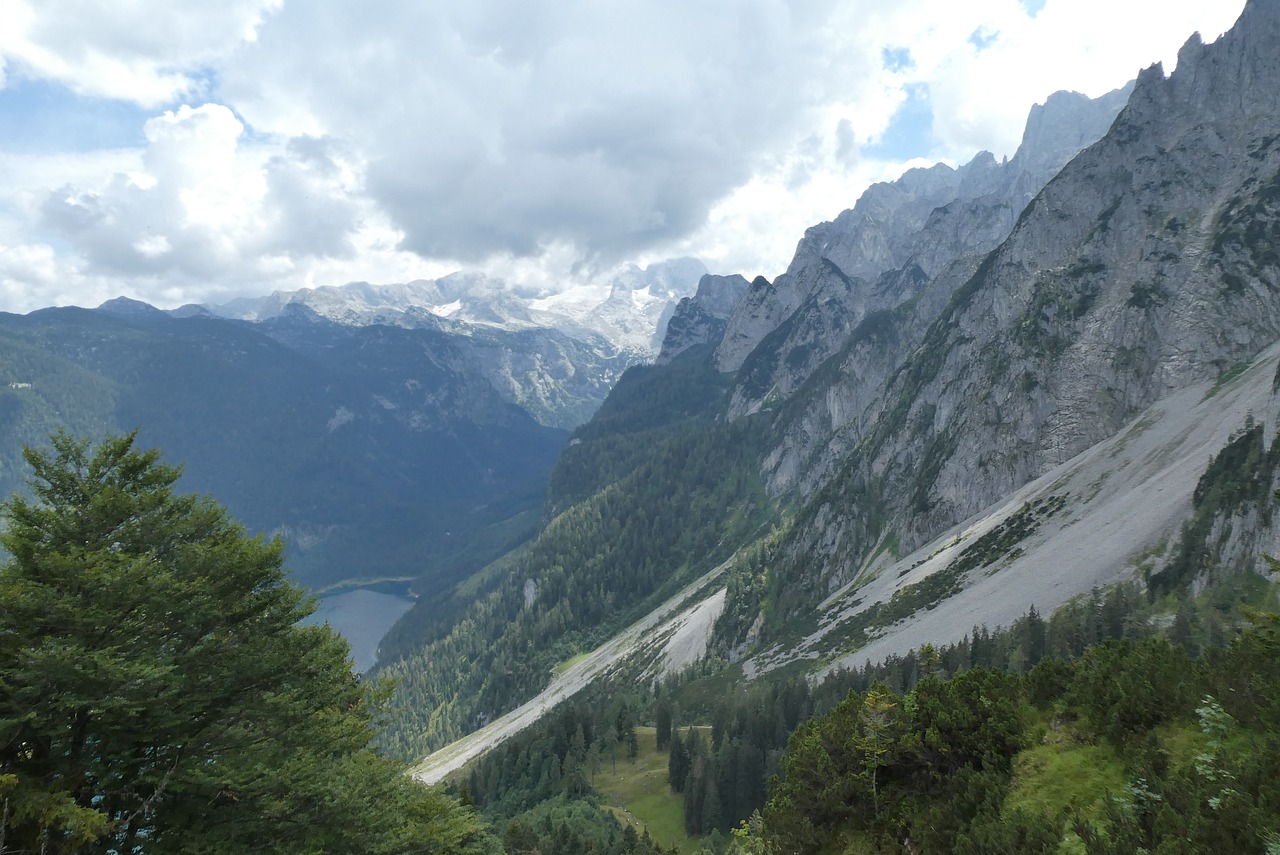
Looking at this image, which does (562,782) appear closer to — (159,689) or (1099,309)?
(159,689)

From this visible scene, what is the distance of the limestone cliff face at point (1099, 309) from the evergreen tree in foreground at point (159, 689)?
141 metres

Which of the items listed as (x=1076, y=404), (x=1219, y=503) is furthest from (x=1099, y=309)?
(x=1219, y=503)

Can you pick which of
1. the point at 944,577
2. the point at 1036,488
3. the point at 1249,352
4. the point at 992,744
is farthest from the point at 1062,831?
the point at 1249,352

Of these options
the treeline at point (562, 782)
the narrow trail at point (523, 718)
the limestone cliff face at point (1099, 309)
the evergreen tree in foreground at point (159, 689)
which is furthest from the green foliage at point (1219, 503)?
the narrow trail at point (523, 718)

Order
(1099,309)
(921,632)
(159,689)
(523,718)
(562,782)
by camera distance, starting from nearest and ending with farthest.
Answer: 1. (159,689)
2. (562,782)
3. (921,632)
4. (1099,309)
5. (523,718)

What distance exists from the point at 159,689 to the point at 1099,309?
167m

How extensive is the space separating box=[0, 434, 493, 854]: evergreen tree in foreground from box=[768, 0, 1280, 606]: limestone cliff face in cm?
14054

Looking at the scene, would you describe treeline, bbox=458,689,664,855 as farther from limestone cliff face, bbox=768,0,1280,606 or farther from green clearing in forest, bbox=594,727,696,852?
limestone cliff face, bbox=768,0,1280,606

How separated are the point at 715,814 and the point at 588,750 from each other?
28.3 metres

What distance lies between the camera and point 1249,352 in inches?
4471

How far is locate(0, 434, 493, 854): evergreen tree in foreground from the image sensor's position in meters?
15.0

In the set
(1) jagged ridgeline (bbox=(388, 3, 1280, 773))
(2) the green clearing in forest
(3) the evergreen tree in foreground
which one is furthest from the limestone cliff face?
(3) the evergreen tree in foreground

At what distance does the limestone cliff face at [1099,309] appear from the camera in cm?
12369

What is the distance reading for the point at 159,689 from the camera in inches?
664
